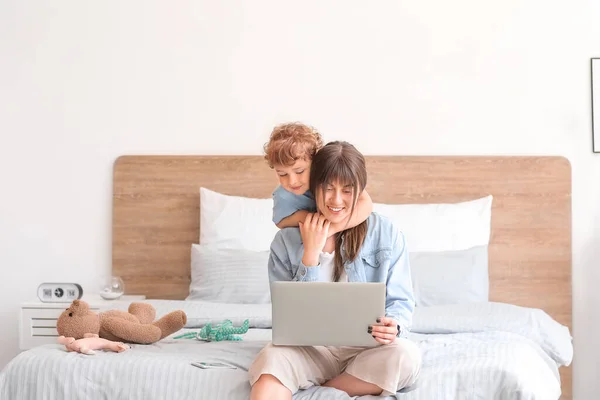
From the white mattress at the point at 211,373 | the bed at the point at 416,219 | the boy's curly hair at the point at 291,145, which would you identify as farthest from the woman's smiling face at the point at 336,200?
the bed at the point at 416,219

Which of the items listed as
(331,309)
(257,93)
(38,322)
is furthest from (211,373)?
(257,93)

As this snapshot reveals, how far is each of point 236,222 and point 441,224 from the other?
2.97ft

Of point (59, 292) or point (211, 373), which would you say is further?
point (59, 292)

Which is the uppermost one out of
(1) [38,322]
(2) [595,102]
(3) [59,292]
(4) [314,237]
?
(2) [595,102]

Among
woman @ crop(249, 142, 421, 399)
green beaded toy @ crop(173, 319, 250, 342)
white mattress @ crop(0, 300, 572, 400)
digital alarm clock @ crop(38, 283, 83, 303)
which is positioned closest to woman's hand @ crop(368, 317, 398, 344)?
woman @ crop(249, 142, 421, 399)

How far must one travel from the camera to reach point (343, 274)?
2422 mm

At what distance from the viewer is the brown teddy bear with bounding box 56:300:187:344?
2543 millimetres

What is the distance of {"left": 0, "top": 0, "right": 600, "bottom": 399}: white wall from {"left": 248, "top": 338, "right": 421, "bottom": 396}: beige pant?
1.91 metres

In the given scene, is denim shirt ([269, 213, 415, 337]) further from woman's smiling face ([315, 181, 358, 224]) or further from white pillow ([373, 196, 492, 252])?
white pillow ([373, 196, 492, 252])

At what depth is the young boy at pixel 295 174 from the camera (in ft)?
7.74

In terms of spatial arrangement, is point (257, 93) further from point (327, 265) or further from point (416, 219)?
point (327, 265)

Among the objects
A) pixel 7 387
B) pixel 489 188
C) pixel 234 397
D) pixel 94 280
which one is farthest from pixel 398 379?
pixel 94 280

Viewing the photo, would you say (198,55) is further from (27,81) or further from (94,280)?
(94,280)

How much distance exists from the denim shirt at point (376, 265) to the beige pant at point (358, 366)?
0.18 m
